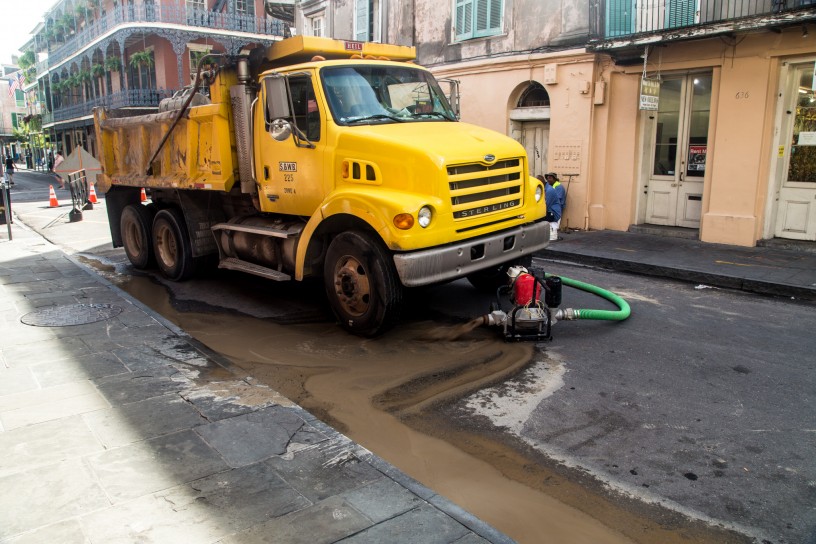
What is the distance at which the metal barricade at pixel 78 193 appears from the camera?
17.2 metres

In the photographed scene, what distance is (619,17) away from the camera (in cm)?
1223

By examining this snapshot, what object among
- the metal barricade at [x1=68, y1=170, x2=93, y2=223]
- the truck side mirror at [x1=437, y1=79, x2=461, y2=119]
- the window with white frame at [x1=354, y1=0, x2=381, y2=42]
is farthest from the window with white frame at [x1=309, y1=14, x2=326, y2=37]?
the truck side mirror at [x1=437, y1=79, x2=461, y2=119]

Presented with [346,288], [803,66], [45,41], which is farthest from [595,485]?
[45,41]

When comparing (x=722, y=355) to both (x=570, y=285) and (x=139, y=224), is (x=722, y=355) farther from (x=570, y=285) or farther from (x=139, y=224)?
(x=139, y=224)

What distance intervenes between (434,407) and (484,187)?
8.27 feet

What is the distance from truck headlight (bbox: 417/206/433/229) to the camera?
5773mm

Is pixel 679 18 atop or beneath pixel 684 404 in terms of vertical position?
atop

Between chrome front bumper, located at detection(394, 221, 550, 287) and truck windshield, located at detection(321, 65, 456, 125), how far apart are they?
165 centimetres

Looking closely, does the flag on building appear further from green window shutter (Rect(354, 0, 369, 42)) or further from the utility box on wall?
the utility box on wall

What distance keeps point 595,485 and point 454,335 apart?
2826 millimetres

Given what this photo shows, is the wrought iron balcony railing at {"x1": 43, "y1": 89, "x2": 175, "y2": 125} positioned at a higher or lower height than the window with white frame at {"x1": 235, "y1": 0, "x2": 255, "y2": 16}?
lower

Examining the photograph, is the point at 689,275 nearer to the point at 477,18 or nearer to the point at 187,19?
the point at 477,18

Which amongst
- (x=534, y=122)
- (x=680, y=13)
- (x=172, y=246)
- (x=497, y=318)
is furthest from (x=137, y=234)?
(x=680, y=13)

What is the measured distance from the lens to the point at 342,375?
5.53 metres
